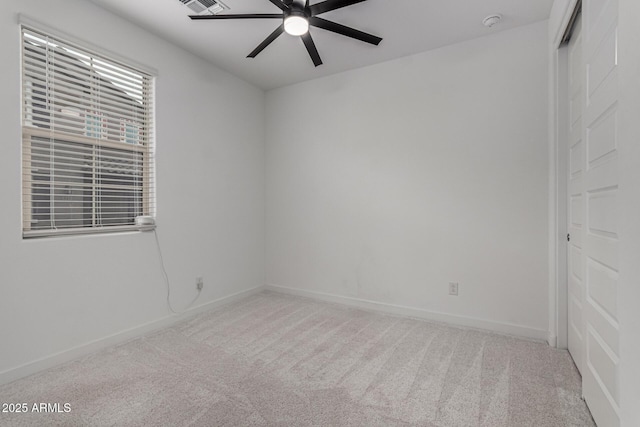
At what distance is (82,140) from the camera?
243 cm

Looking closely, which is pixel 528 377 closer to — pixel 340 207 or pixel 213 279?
pixel 340 207

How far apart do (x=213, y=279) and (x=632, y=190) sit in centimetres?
344

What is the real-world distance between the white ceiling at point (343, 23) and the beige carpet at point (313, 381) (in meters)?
2.74

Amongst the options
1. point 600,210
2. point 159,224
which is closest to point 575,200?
point 600,210

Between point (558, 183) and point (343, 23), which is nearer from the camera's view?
point (558, 183)

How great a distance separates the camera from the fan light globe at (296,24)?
6.88 feet

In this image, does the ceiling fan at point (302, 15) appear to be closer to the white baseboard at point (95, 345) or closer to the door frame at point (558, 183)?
the door frame at point (558, 183)

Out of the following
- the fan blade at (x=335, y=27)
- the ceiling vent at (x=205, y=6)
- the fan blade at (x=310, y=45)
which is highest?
the ceiling vent at (x=205, y=6)

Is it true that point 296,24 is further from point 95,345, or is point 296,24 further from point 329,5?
point 95,345

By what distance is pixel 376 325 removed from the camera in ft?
9.78

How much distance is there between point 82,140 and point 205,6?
4.73 feet

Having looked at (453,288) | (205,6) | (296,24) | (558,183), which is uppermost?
(205,6)

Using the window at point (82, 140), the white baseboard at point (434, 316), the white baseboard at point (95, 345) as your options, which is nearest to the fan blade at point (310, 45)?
the window at point (82, 140)

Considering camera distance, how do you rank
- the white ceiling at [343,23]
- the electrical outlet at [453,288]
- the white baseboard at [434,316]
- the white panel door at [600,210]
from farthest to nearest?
the electrical outlet at [453,288] < the white baseboard at [434,316] < the white ceiling at [343,23] < the white panel door at [600,210]
